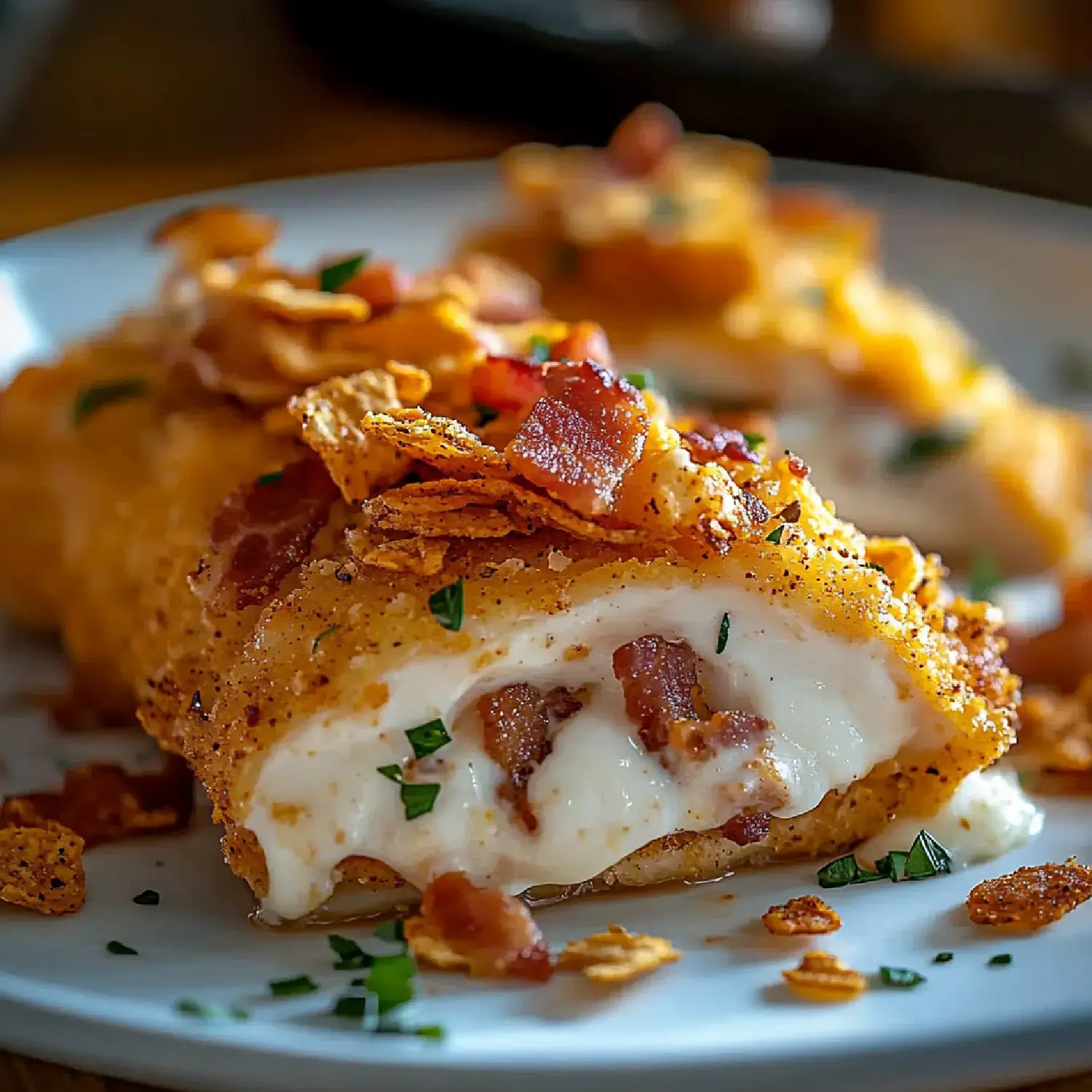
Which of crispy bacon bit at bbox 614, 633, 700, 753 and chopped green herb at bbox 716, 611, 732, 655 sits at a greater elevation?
chopped green herb at bbox 716, 611, 732, 655

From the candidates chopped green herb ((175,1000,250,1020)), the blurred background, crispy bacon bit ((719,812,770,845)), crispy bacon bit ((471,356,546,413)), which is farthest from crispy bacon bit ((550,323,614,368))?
the blurred background

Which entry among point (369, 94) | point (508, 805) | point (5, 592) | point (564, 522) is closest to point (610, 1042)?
point (508, 805)

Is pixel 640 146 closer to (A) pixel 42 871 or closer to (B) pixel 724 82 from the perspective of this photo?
(B) pixel 724 82

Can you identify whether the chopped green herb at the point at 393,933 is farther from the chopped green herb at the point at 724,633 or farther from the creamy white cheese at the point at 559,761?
the chopped green herb at the point at 724,633

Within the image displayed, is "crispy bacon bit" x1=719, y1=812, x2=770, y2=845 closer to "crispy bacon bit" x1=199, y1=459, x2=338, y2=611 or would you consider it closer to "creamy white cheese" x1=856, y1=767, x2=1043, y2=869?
"creamy white cheese" x1=856, y1=767, x2=1043, y2=869

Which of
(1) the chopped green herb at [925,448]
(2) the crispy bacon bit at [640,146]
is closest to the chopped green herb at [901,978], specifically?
(1) the chopped green herb at [925,448]

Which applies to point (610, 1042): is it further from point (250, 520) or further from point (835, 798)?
point (250, 520)
